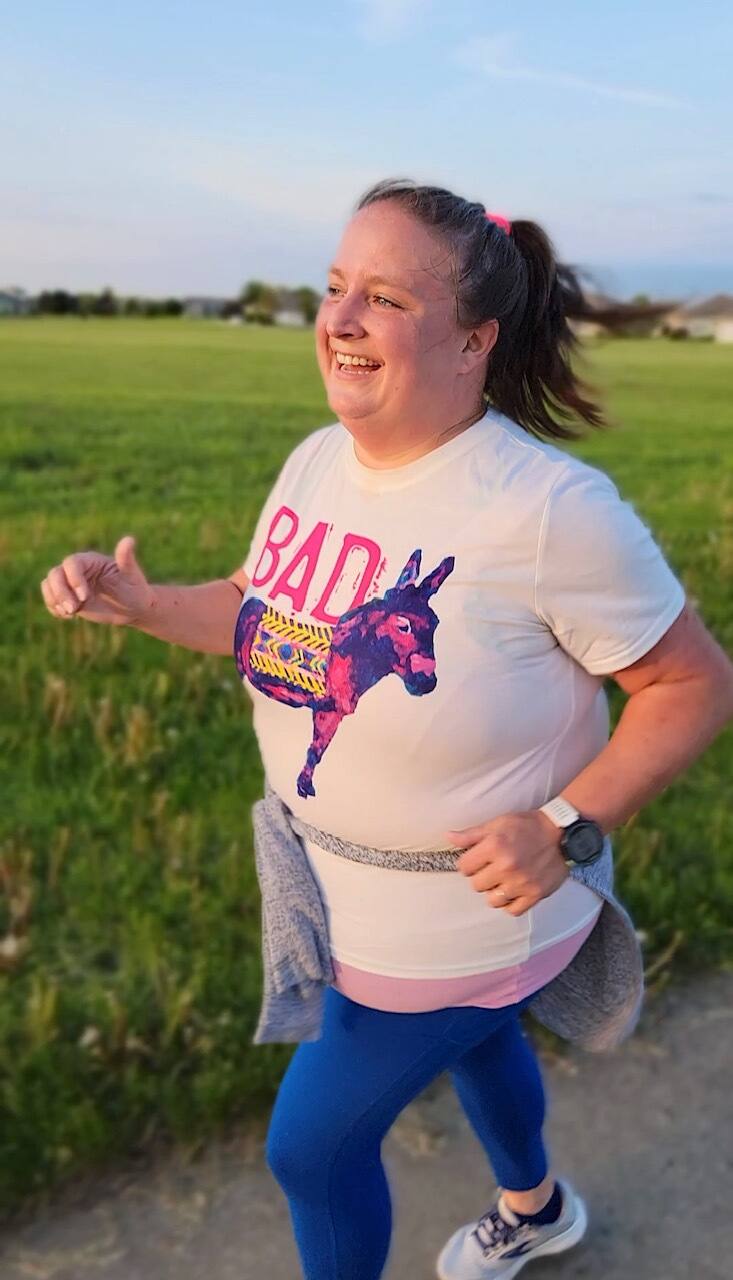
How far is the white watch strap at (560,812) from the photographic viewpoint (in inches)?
68.1

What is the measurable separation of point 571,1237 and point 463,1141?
313 mm

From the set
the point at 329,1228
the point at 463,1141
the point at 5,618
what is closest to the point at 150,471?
the point at 5,618

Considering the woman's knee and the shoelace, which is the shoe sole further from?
the woman's knee

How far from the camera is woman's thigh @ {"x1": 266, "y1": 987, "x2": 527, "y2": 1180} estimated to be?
6.02 ft

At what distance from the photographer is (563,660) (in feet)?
5.83

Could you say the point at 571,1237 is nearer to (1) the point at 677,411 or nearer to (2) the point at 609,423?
(2) the point at 609,423

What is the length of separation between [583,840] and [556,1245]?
1.14 m

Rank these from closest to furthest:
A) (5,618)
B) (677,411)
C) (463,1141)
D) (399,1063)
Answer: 1. (399,1063)
2. (463,1141)
3. (5,618)
4. (677,411)

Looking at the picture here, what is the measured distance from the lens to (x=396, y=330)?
1733 millimetres

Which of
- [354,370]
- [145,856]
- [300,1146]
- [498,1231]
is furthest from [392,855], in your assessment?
[145,856]

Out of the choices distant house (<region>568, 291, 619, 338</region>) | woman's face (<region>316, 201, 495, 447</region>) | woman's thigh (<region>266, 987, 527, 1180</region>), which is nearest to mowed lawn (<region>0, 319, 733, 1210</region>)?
distant house (<region>568, 291, 619, 338</region>)

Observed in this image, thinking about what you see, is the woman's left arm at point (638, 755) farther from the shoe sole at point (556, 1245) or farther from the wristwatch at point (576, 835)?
the shoe sole at point (556, 1245)

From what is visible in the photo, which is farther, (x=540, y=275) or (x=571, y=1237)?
(x=571, y=1237)

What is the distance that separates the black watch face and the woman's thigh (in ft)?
1.15
